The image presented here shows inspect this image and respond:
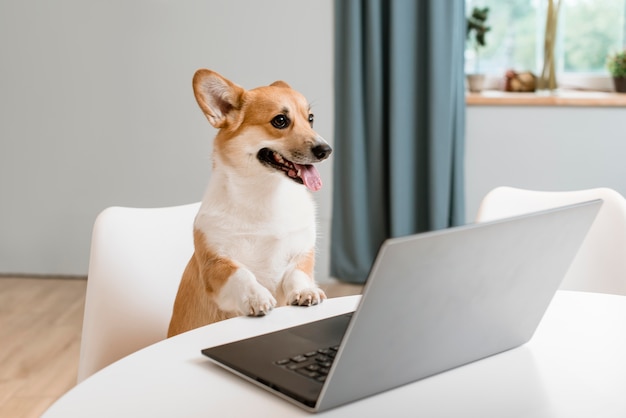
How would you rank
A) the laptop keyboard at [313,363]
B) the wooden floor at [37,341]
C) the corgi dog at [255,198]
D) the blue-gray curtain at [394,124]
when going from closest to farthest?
the laptop keyboard at [313,363], the corgi dog at [255,198], the wooden floor at [37,341], the blue-gray curtain at [394,124]

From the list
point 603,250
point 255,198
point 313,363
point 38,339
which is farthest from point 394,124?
point 313,363

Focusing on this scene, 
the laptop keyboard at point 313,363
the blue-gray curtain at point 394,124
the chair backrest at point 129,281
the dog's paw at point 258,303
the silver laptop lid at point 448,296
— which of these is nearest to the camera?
the silver laptop lid at point 448,296

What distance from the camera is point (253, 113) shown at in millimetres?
1379

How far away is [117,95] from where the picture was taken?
12.1 ft

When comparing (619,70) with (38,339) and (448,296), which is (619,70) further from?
(448,296)

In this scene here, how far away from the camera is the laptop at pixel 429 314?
761 mm

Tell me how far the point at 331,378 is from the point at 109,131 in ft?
10.2

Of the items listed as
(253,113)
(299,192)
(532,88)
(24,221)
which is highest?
(253,113)

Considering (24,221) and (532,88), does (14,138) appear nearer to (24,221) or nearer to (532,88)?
(24,221)

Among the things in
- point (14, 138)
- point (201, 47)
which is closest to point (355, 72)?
point (201, 47)

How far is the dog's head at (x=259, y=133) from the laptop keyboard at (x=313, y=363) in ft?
1.43

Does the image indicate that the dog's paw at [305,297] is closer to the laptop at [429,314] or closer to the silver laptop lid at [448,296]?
the laptop at [429,314]

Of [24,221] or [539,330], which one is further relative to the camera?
[24,221]

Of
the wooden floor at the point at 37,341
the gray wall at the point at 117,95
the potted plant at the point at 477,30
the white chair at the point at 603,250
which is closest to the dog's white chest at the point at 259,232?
the white chair at the point at 603,250
